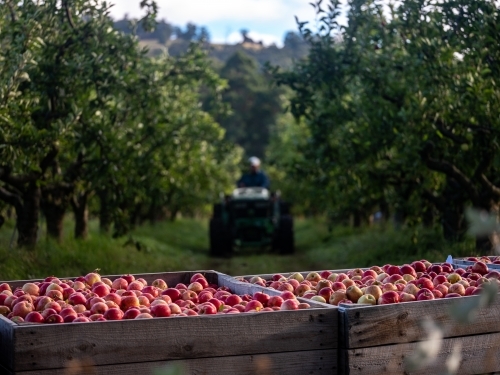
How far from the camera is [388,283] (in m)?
5.18

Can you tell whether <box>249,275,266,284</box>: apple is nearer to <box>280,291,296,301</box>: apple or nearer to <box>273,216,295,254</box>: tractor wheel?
<box>280,291,296,301</box>: apple

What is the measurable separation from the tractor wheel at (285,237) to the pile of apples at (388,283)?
1475 centimetres

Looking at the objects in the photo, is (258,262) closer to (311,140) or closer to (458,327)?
(311,140)

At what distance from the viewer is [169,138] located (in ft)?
53.2

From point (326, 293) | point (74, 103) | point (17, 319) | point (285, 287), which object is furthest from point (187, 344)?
point (74, 103)

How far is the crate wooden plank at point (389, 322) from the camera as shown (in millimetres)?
4398

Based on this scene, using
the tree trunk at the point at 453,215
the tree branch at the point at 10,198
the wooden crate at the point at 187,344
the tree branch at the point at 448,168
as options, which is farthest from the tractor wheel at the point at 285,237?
the wooden crate at the point at 187,344

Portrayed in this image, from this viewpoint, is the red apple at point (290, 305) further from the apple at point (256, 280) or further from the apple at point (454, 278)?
the apple at point (454, 278)

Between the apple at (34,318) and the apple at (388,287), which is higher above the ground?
the apple at (388,287)

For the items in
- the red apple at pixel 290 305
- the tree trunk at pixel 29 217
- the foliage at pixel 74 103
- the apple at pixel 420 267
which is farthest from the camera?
the tree trunk at pixel 29 217

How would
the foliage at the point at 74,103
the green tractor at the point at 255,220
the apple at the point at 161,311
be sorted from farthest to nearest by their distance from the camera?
the green tractor at the point at 255,220 < the foliage at the point at 74,103 < the apple at the point at 161,311

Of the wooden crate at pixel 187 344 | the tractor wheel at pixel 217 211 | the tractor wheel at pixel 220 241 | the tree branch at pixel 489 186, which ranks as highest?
the tree branch at pixel 489 186

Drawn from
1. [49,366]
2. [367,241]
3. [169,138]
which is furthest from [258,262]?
[49,366]

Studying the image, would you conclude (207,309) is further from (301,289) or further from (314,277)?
(314,277)
